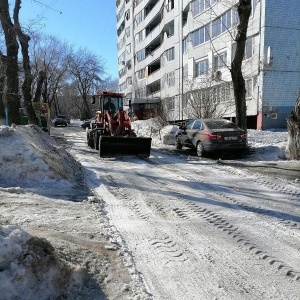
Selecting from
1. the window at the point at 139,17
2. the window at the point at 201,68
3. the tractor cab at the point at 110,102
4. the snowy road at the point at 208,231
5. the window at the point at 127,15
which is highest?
the window at the point at 127,15

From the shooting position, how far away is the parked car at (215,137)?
44.3 ft

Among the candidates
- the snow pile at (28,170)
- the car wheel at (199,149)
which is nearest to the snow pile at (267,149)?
the car wheel at (199,149)

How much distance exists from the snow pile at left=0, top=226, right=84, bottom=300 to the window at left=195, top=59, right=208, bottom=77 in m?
29.5

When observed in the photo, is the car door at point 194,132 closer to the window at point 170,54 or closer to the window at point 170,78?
the window at point 170,78

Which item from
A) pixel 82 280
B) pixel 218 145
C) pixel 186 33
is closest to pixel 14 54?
pixel 218 145

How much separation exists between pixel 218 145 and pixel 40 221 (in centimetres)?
936

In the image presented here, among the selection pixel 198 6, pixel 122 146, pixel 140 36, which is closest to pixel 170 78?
pixel 198 6

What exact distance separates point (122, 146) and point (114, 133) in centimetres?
180

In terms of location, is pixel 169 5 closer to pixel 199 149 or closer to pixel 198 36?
pixel 198 36

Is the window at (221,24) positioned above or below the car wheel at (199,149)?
above

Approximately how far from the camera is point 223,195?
717 cm

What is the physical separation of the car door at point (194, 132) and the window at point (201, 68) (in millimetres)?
17098

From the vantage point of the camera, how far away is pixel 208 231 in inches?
198

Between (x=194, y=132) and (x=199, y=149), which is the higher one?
(x=194, y=132)
